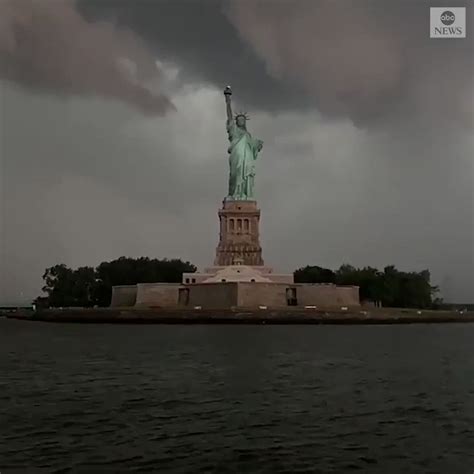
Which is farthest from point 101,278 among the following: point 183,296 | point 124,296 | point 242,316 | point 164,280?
point 242,316

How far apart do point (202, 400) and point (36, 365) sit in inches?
291

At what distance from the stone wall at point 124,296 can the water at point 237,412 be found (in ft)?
83.5

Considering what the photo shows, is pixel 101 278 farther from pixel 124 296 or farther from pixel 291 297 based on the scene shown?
pixel 291 297

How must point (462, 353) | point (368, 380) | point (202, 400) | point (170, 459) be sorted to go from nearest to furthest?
point (170, 459)
point (202, 400)
point (368, 380)
point (462, 353)

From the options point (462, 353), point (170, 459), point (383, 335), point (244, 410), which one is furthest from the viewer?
point (383, 335)

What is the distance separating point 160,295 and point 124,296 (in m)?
4.82

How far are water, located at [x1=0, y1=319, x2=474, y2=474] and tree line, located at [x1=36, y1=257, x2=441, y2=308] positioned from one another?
33152 millimetres

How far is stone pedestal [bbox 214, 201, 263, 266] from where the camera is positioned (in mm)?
48219

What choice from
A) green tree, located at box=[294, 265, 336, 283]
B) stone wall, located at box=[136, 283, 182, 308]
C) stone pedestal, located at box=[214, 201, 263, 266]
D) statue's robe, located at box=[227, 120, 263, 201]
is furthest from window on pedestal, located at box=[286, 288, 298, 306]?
green tree, located at box=[294, 265, 336, 283]

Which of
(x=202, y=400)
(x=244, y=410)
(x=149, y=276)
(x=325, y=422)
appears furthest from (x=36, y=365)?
(x=149, y=276)

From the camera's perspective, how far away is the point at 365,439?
365 inches

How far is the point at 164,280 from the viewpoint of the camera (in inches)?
2325

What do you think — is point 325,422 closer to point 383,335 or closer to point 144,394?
point 144,394

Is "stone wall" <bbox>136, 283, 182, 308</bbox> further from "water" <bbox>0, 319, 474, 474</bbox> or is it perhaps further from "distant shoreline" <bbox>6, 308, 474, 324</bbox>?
"water" <bbox>0, 319, 474, 474</bbox>
